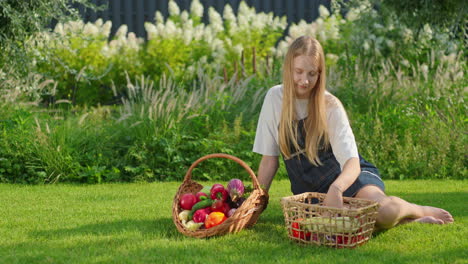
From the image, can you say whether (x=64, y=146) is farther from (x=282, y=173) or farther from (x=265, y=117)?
(x=265, y=117)

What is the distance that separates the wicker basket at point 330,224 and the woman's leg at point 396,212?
0.23 metres

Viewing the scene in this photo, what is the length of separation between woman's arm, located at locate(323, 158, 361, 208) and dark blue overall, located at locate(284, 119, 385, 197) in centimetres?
31

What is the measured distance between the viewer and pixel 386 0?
8375 millimetres

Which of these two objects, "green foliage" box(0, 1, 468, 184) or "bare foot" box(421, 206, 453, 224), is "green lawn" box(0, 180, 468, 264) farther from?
"green foliage" box(0, 1, 468, 184)

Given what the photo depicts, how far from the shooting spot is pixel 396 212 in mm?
4477

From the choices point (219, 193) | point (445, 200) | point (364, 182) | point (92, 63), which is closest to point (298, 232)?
point (219, 193)

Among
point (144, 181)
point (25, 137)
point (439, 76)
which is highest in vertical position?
point (439, 76)

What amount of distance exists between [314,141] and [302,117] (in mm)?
218

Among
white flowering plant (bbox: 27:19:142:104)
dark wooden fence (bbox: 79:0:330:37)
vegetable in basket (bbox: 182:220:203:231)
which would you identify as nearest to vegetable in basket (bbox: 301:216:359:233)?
vegetable in basket (bbox: 182:220:203:231)

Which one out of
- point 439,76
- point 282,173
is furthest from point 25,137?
Result: point 439,76

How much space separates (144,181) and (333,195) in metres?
3.30

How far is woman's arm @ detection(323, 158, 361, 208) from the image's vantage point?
407 centimetres

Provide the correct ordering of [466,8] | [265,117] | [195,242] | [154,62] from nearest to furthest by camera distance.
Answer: [195,242] < [265,117] < [466,8] < [154,62]

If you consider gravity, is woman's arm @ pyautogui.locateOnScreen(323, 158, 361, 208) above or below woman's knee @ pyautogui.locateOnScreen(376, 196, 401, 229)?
above
